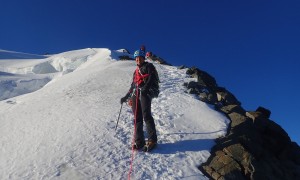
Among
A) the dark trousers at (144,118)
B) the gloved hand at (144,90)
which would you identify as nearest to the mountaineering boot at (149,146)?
the dark trousers at (144,118)

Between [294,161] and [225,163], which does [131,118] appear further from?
[294,161]

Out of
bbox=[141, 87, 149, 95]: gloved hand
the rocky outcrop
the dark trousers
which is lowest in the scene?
the rocky outcrop

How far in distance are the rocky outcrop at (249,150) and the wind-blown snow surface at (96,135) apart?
405 millimetres

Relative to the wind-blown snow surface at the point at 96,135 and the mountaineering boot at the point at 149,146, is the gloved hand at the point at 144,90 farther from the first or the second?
the wind-blown snow surface at the point at 96,135

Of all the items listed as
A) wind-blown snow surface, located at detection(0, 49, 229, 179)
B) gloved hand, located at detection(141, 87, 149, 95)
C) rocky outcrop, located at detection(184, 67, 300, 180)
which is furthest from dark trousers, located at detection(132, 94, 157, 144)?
rocky outcrop, located at detection(184, 67, 300, 180)

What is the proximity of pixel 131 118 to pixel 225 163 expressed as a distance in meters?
4.26

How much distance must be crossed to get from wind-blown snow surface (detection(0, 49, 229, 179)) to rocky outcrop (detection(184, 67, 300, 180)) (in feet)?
1.33

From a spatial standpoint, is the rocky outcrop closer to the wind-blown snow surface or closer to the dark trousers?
the wind-blown snow surface

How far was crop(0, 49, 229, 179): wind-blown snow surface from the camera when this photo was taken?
920 cm

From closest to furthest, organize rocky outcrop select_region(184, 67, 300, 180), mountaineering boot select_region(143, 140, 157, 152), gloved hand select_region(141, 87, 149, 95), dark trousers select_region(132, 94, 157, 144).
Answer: rocky outcrop select_region(184, 67, 300, 180) → mountaineering boot select_region(143, 140, 157, 152) → dark trousers select_region(132, 94, 157, 144) → gloved hand select_region(141, 87, 149, 95)

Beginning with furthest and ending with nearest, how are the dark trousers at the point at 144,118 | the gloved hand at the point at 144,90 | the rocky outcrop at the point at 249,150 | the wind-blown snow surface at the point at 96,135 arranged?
→ 1. the gloved hand at the point at 144,90
2. the dark trousers at the point at 144,118
3. the rocky outcrop at the point at 249,150
4. the wind-blown snow surface at the point at 96,135

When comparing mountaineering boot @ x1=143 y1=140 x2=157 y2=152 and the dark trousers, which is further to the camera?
the dark trousers

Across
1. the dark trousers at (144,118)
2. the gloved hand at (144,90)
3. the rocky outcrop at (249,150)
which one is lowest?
the rocky outcrop at (249,150)

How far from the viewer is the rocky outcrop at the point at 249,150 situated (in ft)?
33.1
